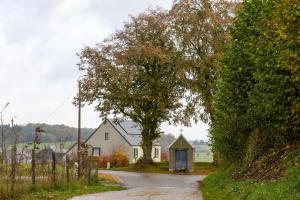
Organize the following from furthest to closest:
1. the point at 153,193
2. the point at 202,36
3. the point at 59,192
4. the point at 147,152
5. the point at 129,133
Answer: the point at 129,133, the point at 147,152, the point at 202,36, the point at 59,192, the point at 153,193

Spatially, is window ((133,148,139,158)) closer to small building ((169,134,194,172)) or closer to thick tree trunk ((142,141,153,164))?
thick tree trunk ((142,141,153,164))

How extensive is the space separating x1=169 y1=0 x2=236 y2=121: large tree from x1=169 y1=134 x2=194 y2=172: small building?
6.04 meters

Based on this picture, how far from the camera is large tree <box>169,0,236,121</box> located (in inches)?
2062

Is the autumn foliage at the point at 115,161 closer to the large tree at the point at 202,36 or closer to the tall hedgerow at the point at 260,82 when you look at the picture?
the large tree at the point at 202,36

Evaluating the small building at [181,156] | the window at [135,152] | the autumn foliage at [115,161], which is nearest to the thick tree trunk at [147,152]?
the small building at [181,156]

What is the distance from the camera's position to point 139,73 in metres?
56.0

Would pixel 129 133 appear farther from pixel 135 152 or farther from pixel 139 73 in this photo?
pixel 139 73

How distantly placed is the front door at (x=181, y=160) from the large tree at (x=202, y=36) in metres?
6.24

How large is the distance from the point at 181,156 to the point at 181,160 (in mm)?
450

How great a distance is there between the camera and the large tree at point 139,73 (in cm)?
5331

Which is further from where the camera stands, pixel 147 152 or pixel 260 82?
pixel 147 152

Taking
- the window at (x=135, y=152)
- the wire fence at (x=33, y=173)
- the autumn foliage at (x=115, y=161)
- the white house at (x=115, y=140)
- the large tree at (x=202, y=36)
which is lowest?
the wire fence at (x=33, y=173)

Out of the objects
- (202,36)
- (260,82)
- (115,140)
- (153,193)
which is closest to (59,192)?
(153,193)

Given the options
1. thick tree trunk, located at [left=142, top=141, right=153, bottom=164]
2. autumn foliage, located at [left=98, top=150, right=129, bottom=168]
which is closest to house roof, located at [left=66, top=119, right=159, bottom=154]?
autumn foliage, located at [left=98, top=150, right=129, bottom=168]
